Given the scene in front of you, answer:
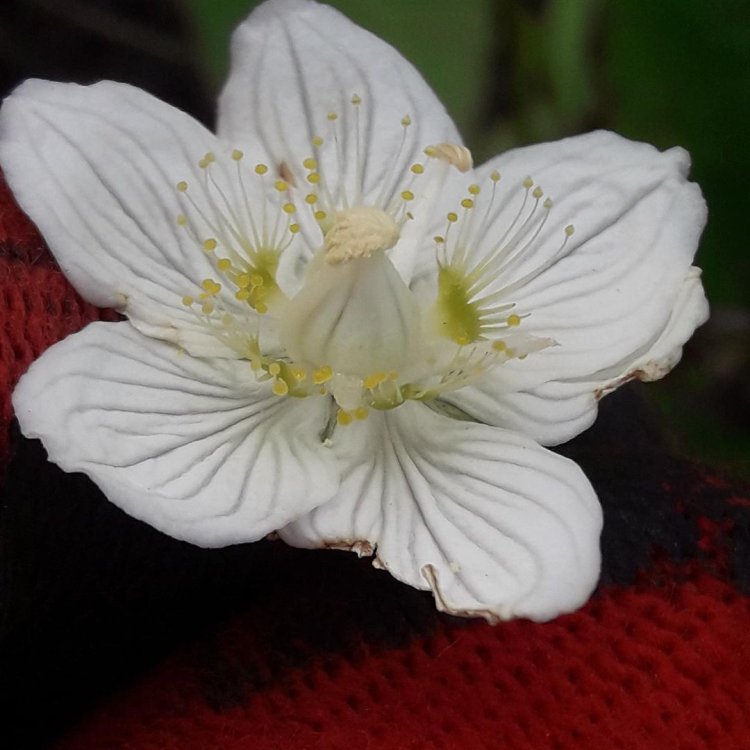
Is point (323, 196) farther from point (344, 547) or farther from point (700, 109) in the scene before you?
point (700, 109)

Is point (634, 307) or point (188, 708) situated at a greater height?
point (634, 307)

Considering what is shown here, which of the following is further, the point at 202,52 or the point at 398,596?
the point at 202,52

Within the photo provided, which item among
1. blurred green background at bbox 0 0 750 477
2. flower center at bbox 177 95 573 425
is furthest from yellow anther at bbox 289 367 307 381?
blurred green background at bbox 0 0 750 477

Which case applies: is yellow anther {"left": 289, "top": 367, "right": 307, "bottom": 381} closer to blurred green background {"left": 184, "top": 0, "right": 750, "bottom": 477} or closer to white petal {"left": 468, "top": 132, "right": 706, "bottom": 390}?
white petal {"left": 468, "top": 132, "right": 706, "bottom": 390}

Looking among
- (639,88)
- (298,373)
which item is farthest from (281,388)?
(639,88)

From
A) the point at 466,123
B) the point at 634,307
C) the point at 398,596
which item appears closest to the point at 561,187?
the point at 634,307
